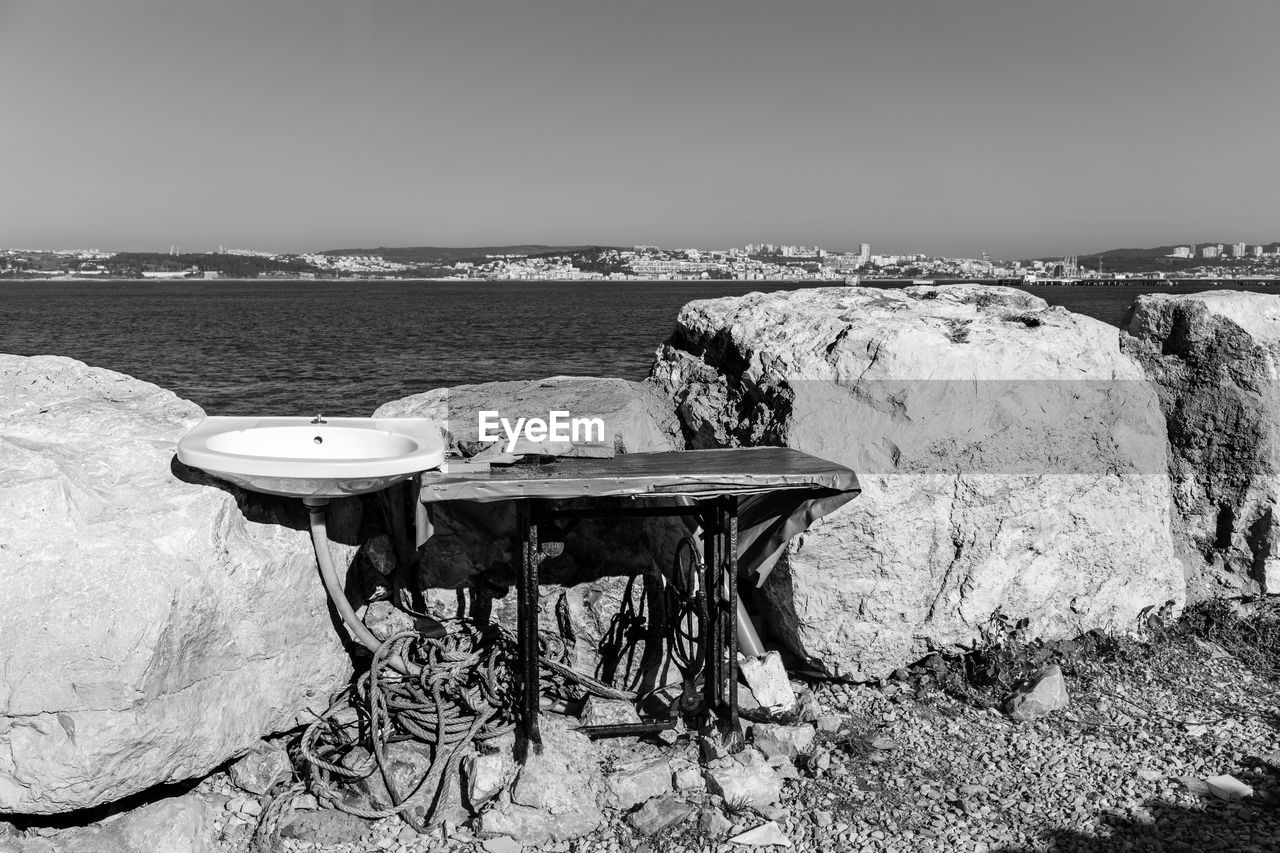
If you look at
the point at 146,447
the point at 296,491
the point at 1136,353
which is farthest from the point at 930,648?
the point at 146,447

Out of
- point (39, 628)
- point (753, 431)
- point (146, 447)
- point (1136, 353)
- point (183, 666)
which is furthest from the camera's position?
point (1136, 353)

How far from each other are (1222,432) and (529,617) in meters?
5.10

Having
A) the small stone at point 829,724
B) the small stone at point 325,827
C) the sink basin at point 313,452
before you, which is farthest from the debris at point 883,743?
the sink basin at point 313,452

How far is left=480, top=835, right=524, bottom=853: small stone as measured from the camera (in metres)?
4.51

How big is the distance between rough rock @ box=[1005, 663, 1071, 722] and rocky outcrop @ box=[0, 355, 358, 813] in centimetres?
391

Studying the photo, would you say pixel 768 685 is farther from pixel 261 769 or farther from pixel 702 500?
pixel 261 769

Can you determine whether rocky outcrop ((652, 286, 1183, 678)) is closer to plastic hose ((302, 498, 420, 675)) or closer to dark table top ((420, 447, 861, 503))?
dark table top ((420, 447, 861, 503))

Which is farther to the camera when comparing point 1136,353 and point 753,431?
point 1136,353

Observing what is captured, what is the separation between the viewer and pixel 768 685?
5.60 metres

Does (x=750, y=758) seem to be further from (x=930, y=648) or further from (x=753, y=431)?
(x=753, y=431)

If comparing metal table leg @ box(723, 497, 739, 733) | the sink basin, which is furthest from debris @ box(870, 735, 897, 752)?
the sink basin

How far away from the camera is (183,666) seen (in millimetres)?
4582

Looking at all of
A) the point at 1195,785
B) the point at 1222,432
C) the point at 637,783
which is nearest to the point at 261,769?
the point at 637,783

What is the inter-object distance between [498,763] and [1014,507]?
349 cm
